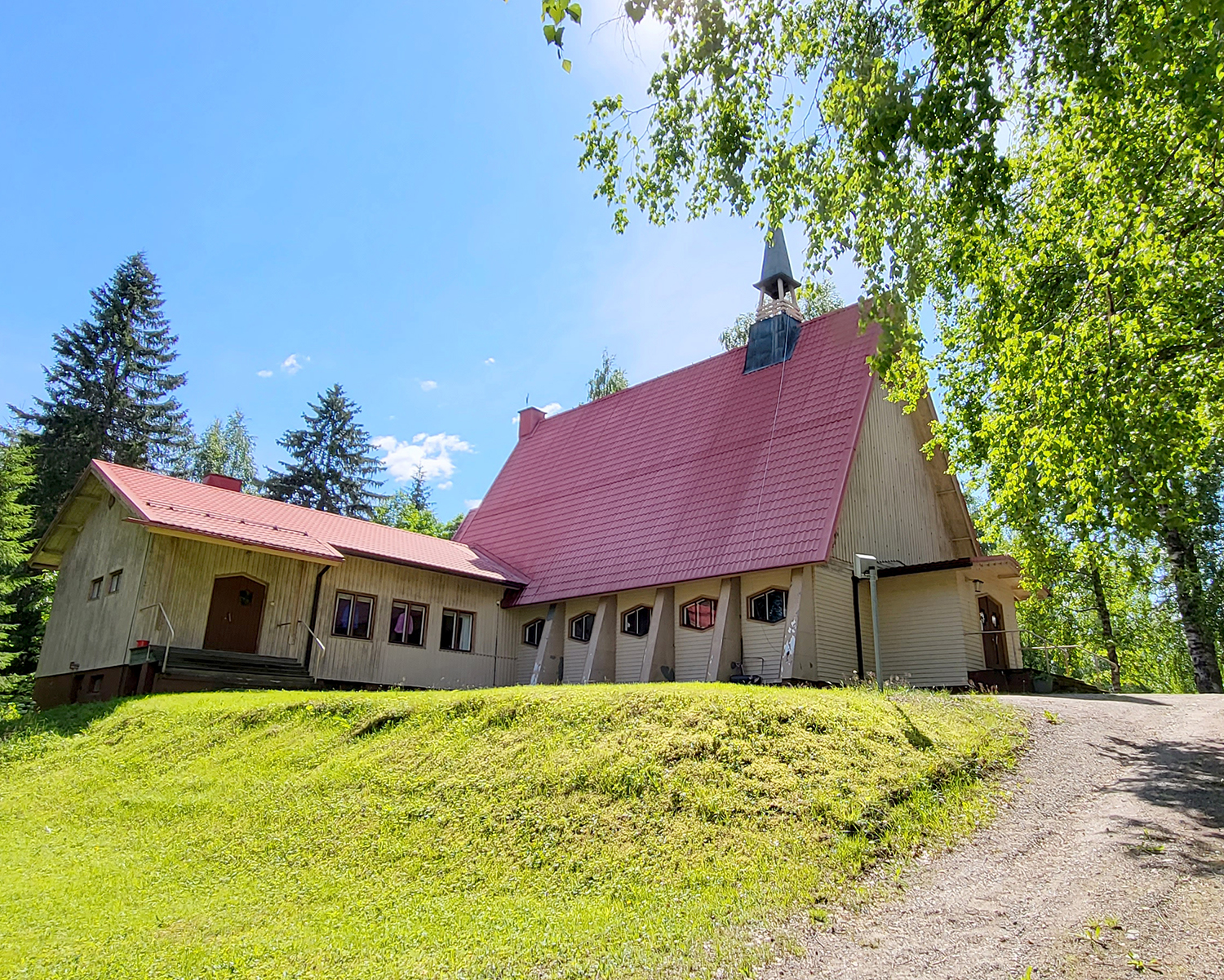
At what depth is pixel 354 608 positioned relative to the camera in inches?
775

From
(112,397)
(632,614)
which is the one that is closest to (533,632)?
(632,614)

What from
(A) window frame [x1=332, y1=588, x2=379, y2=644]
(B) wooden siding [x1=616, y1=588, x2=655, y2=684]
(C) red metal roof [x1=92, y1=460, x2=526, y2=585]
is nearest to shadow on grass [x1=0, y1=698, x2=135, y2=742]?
(C) red metal roof [x1=92, y1=460, x2=526, y2=585]

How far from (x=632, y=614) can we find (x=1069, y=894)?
1442 centimetres

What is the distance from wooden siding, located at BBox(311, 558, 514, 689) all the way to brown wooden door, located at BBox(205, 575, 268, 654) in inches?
54.4

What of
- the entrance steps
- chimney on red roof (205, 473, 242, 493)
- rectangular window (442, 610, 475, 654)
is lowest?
the entrance steps

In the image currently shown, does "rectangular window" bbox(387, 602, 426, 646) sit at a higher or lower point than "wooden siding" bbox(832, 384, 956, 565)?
lower

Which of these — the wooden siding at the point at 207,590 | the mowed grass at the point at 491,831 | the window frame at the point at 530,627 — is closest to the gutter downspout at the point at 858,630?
the mowed grass at the point at 491,831

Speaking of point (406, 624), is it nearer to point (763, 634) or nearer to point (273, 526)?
point (273, 526)

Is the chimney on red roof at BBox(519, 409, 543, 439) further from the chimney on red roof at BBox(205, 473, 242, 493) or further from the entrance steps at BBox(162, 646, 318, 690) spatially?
the entrance steps at BBox(162, 646, 318, 690)

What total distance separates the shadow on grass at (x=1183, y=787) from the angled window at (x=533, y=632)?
1463 cm

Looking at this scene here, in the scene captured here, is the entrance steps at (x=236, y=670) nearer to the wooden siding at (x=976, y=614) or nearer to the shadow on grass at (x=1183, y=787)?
the wooden siding at (x=976, y=614)

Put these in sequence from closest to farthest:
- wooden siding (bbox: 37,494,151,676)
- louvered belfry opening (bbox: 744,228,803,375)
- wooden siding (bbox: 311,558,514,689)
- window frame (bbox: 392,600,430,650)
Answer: wooden siding (bbox: 37,494,151,676) → wooden siding (bbox: 311,558,514,689) → window frame (bbox: 392,600,430,650) → louvered belfry opening (bbox: 744,228,803,375)

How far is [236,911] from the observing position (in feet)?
21.9

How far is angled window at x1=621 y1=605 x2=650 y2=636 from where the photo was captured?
19.6 m
